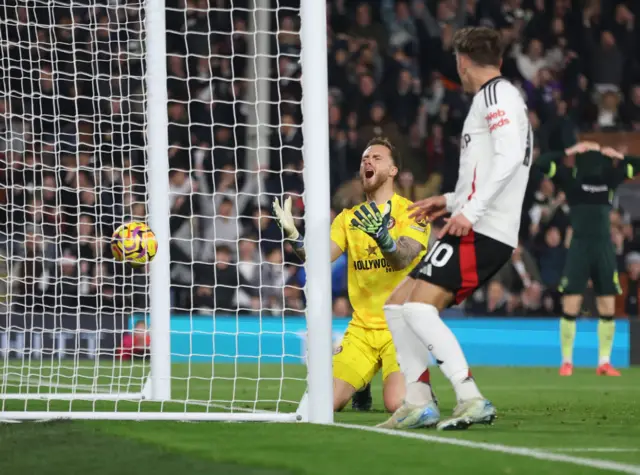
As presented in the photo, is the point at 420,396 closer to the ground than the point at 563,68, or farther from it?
closer to the ground

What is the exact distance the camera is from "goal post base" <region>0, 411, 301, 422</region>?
682cm

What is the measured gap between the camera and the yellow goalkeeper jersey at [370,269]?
823cm

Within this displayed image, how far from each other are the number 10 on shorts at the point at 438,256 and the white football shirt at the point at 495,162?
163mm

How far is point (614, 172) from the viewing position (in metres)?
13.9

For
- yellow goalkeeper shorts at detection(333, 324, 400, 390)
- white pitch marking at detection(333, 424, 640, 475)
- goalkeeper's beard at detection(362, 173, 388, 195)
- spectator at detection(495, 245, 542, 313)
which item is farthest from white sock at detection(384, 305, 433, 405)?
spectator at detection(495, 245, 542, 313)

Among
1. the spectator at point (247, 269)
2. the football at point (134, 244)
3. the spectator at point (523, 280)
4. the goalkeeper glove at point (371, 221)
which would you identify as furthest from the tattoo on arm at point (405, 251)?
the spectator at point (523, 280)

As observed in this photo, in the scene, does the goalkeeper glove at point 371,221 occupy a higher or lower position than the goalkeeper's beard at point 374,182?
lower

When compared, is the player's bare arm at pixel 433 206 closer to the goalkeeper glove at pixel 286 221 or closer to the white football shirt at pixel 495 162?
the white football shirt at pixel 495 162

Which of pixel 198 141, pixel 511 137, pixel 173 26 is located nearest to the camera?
pixel 511 137

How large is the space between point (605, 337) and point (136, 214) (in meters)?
4.92

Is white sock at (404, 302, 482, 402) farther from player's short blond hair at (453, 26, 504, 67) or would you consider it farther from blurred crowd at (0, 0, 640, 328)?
blurred crowd at (0, 0, 640, 328)

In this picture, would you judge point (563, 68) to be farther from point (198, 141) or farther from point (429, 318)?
point (429, 318)

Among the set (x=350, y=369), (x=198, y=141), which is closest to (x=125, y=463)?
(x=350, y=369)

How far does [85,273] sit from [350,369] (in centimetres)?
652
